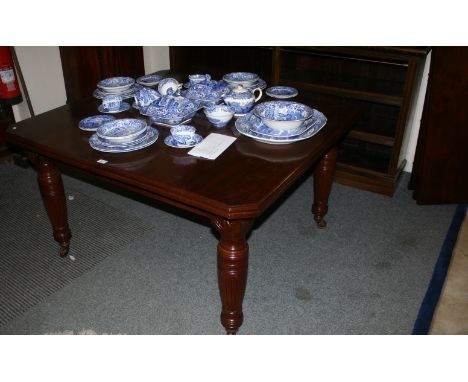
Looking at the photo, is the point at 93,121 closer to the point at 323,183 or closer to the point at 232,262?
the point at 232,262

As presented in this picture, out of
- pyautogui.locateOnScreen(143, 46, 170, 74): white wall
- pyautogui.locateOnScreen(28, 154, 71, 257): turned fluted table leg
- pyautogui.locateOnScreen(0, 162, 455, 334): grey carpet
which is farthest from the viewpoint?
pyautogui.locateOnScreen(143, 46, 170, 74): white wall

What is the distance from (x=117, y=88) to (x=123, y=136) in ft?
1.80

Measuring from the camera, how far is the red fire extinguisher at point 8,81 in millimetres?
2520

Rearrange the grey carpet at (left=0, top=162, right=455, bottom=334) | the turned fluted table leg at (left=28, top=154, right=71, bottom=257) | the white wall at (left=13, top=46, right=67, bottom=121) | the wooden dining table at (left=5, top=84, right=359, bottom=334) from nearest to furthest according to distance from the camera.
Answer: the wooden dining table at (left=5, top=84, right=359, bottom=334), the grey carpet at (left=0, top=162, right=455, bottom=334), the turned fluted table leg at (left=28, top=154, right=71, bottom=257), the white wall at (left=13, top=46, right=67, bottom=121)

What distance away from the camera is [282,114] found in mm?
1659

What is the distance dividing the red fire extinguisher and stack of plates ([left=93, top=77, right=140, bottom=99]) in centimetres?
84

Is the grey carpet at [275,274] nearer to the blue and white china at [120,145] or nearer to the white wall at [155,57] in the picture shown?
the blue and white china at [120,145]

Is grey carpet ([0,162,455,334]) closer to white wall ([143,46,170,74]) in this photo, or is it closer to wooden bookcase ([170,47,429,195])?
wooden bookcase ([170,47,429,195])

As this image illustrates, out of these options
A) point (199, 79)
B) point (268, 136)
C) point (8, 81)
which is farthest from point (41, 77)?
point (268, 136)

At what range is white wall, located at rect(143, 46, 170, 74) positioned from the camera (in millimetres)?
3184

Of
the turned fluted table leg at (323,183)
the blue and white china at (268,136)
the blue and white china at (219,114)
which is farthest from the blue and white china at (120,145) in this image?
the turned fluted table leg at (323,183)

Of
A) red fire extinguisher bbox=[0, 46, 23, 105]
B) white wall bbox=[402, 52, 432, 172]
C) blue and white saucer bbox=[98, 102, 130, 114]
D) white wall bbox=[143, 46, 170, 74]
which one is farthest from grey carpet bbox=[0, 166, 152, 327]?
white wall bbox=[402, 52, 432, 172]

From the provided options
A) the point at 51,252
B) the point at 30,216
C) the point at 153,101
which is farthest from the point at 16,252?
the point at 153,101
